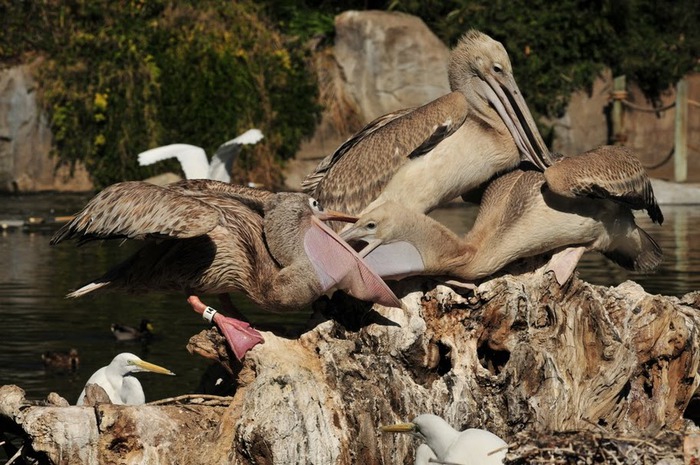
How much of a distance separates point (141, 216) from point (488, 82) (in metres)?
2.12

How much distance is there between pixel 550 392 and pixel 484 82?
196cm

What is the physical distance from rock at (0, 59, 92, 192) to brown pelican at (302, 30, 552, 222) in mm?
14100

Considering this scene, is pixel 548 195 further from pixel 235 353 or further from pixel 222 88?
pixel 222 88

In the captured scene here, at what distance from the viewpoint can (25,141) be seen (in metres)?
20.8

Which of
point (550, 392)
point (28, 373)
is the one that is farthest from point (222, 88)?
point (550, 392)

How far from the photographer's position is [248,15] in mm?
21922

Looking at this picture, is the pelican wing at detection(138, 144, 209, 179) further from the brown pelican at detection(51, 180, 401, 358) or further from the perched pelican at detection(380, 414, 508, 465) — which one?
the perched pelican at detection(380, 414, 508, 465)

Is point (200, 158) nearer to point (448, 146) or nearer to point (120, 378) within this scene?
A: point (120, 378)

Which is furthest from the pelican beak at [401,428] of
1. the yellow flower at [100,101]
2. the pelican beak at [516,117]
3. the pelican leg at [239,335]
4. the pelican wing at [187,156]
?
the yellow flower at [100,101]

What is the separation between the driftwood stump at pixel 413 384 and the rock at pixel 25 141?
15.1 m

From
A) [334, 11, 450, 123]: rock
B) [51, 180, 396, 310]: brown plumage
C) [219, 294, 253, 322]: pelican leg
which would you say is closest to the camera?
[51, 180, 396, 310]: brown plumage

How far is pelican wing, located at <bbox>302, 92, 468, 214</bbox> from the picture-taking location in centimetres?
712

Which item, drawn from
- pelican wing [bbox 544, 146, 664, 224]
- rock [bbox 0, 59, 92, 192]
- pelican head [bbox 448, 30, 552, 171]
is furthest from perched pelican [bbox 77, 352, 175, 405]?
rock [bbox 0, 59, 92, 192]

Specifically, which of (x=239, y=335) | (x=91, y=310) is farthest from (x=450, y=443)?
(x=91, y=310)
